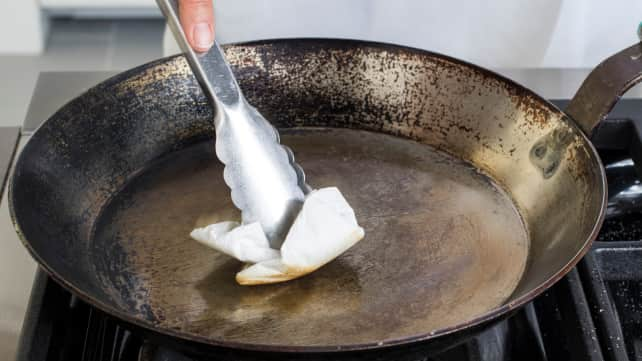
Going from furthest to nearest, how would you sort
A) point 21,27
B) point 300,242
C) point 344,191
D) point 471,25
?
1. point 21,27
2. point 471,25
3. point 344,191
4. point 300,242

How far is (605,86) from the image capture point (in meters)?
0.64

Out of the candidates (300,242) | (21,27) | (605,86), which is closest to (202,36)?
(300,242)

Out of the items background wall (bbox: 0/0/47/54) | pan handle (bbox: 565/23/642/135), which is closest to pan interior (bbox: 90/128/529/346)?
pan handle (bbox: 565/23/642/135)

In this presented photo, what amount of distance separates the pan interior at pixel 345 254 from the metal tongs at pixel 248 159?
→ 0.16ft

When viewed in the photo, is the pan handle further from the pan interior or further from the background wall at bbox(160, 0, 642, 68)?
the background wall at bbox(160, 0, 642, 68)

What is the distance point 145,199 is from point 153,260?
0.09 metres

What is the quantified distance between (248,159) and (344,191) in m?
0.12

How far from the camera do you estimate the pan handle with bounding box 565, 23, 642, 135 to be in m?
0.63

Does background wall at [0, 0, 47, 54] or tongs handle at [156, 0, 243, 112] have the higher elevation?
background wall at [0, 0, 47, 54]

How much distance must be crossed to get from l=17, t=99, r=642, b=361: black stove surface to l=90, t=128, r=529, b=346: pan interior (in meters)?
0.03

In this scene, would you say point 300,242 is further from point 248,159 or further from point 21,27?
point 21,27

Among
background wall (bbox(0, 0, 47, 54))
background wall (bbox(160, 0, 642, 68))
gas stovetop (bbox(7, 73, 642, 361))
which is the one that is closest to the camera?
gas stovetop (bbox(7, 73, 642, 361))

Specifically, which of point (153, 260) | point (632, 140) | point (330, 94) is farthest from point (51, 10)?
point (632, 140)

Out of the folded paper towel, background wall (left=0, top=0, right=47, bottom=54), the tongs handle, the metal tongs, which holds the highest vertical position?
background wall (left=0, top=0, right=47, bottom=54)
